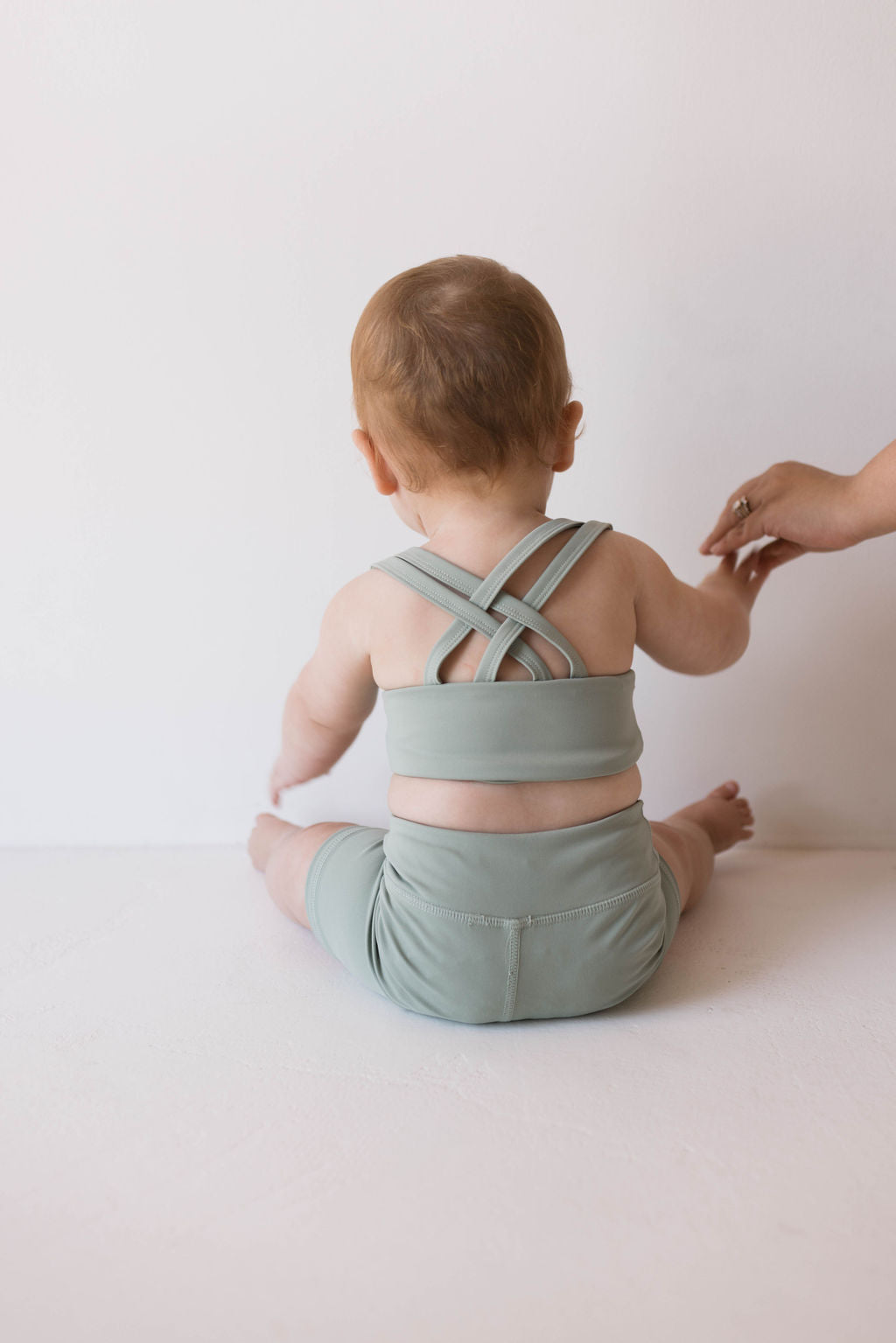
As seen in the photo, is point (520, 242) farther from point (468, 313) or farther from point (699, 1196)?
point (699, 1196)

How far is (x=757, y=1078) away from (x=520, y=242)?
39.1 inches

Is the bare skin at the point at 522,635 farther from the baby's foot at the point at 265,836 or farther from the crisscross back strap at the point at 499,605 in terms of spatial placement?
the baby's foot at the point at 265,836

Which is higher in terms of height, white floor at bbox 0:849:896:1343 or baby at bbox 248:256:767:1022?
baby at bbox 248:256:767:1022

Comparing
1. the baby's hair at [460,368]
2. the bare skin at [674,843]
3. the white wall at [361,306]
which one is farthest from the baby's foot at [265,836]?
the baby's hair at [460,368]

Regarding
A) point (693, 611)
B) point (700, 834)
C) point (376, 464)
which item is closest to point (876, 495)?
point (693, 611)

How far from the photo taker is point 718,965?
1.01m

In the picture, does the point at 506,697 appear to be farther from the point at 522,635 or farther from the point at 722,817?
the point at 722,817

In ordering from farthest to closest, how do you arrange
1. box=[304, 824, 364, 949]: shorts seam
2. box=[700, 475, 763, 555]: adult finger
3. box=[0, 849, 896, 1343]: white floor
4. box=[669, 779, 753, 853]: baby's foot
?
box=[669, 779, 753, 853]: baby's foot < box=[700, 475, 763, 555]: adult finger < box=[304, 824, 364, 949]: shorts seam < box=[0, 849, 896, 1343]: white floor

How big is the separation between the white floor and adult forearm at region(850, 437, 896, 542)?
0.42 meters

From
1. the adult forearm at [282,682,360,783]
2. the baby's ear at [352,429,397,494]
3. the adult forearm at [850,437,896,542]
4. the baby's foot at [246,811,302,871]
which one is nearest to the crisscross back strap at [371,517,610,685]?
the baby's ear at [352,429,397,494]

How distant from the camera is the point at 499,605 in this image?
0.91 meters

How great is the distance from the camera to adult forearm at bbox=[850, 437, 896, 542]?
109 cm

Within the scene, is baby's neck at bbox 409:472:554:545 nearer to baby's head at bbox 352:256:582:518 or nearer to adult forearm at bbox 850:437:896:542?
baby's head at bbox 352:256:582:518

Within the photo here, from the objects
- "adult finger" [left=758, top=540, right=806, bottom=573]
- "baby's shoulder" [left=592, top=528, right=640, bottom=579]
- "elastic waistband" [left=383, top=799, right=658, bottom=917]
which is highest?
"baby's shoulder" [left=592, top=528, right=640, bottom=579]
